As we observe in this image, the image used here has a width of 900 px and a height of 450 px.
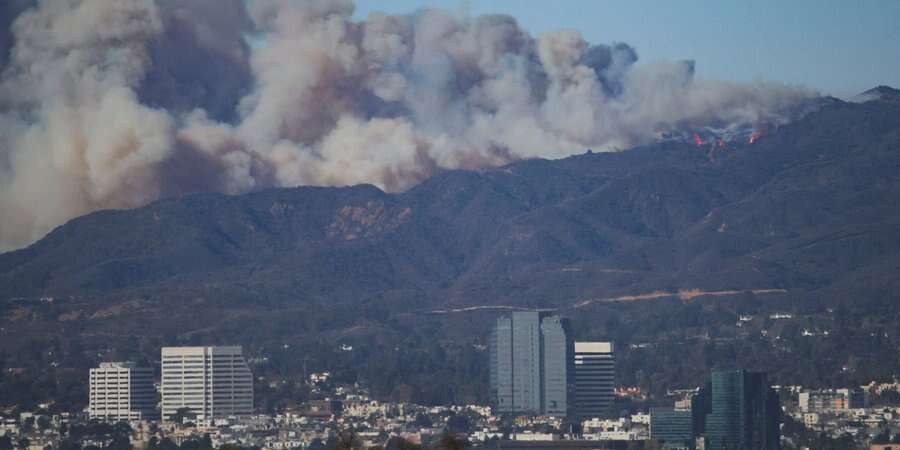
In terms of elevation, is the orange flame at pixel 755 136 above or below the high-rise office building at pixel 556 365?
above

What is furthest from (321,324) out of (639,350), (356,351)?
(639,350)

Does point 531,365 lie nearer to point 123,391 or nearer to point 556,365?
point 556,365

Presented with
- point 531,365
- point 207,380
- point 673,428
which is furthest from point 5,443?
point 531,365

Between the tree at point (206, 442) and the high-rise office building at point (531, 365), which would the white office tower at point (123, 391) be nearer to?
the tree at point (206, 442)

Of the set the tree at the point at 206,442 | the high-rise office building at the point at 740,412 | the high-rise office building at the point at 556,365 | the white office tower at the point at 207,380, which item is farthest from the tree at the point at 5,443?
the high-rise office building at the point at 556,365

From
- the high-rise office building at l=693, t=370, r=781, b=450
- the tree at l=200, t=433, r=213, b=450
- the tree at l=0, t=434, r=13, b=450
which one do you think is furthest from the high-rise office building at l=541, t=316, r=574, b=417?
the tree at l=0, t=434, r=13, b=450

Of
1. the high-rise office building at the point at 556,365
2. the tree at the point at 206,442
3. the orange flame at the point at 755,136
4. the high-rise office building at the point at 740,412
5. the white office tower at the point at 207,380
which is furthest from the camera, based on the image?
the orange flame at the point at 755,136
